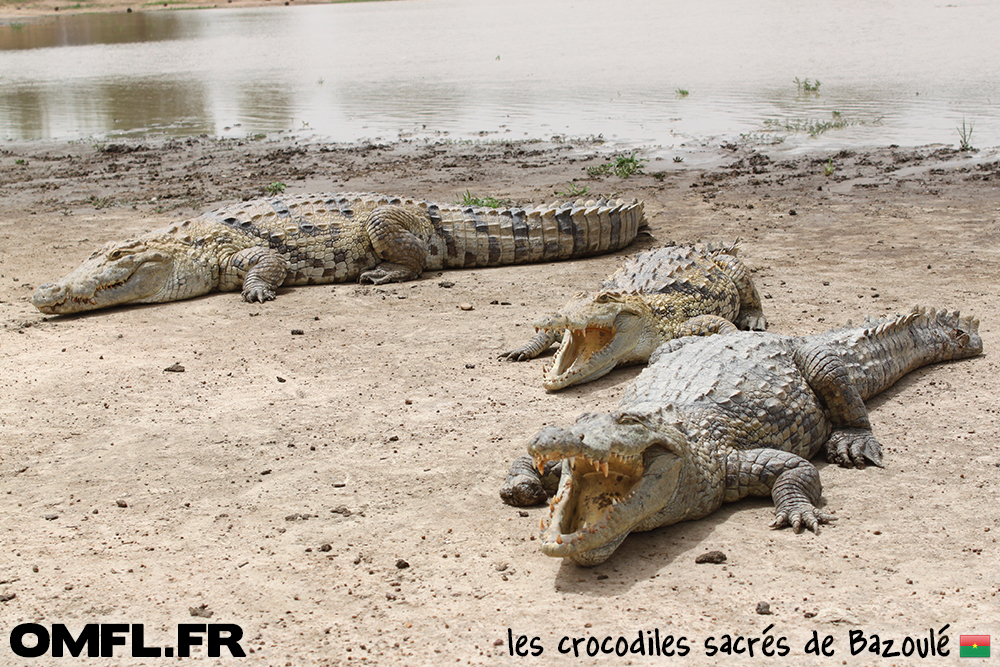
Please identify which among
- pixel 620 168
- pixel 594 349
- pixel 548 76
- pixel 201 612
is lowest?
pixel 201 612

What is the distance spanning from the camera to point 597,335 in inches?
217

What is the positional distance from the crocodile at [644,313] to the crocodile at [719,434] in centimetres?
70

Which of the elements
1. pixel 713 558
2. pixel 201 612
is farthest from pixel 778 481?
pixel 201 612

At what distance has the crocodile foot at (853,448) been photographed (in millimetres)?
4102

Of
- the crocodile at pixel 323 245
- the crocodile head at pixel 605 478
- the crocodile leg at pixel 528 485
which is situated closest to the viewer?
the crocodile head at pixel 605 478

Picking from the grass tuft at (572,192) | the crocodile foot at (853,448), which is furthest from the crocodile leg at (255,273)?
the crocodile foot at (853,448)

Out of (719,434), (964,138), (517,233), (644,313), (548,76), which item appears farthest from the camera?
(548,76)

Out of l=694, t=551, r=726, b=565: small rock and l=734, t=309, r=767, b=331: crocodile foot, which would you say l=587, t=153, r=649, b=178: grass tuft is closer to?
l=734, t=309, r=767, b=331: crocodile foot

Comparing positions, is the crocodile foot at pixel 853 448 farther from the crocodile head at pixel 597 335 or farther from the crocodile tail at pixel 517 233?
the crocodile tail at pixel 517 233

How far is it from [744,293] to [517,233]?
247 cm

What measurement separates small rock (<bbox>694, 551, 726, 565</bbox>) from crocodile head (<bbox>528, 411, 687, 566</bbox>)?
0.77 ft

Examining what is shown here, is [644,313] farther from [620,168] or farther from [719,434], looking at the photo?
[620,168]

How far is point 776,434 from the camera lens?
13.2 ft

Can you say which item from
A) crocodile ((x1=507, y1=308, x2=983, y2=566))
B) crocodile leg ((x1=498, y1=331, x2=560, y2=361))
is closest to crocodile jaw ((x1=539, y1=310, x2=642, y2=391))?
crocodile leg ((x1=498, y1=331, x2=560, y2=361))
